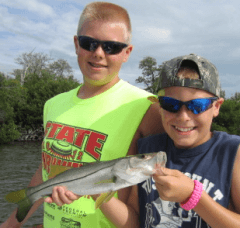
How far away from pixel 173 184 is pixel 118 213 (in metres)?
0.83

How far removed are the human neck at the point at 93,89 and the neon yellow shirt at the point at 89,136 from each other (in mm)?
77

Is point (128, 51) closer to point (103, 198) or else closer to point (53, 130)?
point (53, 130)

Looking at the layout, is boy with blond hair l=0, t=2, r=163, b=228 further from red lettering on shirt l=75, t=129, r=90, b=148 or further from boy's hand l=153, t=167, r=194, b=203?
boy's hand l=153, t=167, r=194, b=203

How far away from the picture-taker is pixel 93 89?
10.2 ft

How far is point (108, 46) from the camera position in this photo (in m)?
2.76

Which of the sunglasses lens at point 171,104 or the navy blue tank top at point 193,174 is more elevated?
the sunglasses lens at point 171,104

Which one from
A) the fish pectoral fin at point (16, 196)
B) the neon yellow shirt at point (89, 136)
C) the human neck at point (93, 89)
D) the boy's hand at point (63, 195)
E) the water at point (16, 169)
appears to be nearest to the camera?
the boy's hand at point (63, 195)

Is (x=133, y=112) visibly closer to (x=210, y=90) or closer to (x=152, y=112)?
(x=152, y=112)

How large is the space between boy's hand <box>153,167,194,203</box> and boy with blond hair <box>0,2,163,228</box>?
808 mm

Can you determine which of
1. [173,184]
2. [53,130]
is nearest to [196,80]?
[173,184]

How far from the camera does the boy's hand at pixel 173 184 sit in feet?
6.15

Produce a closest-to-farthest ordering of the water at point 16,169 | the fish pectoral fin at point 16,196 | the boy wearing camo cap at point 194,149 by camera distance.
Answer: the boy wearing camo cap at point 194,149
the fish pectoral fin at point 16,196
the water at point 16,169

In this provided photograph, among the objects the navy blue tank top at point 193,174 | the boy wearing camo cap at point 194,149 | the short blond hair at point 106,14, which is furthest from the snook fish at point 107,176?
the short blond hair at point 106,14

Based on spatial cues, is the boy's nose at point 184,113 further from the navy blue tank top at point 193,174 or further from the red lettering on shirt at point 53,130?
the red lettering on shirt at point 53,130
